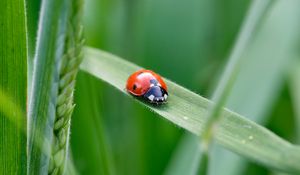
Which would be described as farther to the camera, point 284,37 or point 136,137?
point 284,37

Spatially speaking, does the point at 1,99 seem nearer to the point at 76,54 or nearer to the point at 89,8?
the point at 76,54

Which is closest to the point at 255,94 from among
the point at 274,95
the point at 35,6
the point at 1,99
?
the point at 274,95

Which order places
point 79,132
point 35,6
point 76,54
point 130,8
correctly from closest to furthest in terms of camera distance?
point 76,54, point 35,6, point 79,132, point 130,8

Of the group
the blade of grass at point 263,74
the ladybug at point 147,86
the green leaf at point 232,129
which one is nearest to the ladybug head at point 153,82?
the ladybug at point 147,86

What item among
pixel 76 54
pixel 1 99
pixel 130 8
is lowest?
pixel 130 8

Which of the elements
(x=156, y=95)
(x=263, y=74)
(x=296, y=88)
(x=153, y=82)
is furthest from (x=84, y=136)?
(x=296, y=88)

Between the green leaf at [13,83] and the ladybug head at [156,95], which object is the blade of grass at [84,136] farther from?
the green leaf at [13,83]
